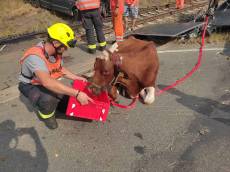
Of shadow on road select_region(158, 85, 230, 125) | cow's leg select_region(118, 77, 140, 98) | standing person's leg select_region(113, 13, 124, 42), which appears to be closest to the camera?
cow's leg select_region(118, 77, 140, 98)

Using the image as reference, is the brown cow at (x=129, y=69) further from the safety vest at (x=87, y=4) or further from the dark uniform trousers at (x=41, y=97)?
the safety vest at (x=87, y=4)

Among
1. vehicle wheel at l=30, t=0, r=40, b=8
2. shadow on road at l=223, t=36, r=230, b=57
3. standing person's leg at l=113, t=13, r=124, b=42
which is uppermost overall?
standing person's leg at l=113, t=13, r=124, b=42

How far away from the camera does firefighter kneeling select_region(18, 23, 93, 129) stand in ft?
12.7

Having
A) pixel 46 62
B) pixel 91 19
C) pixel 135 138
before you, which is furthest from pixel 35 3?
pixel 135 138

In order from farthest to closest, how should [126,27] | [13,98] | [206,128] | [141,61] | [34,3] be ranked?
[34,3], [126,27], [13,98], [206,128], [141,61]

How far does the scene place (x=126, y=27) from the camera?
9867mm

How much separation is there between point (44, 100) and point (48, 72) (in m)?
0.58

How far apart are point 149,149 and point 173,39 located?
5.13m

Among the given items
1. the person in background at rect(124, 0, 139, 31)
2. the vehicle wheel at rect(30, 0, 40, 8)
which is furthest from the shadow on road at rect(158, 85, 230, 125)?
the vehicle wheel at rect(30, 0, 40, 8)

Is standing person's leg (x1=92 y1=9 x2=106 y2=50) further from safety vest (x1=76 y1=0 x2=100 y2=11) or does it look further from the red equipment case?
the red equipment case

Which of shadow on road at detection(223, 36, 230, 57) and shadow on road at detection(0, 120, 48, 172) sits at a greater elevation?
shadow on road at detection(223, 36, 230, 57)

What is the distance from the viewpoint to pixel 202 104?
5.00m

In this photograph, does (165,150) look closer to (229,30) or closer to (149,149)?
(149,149)

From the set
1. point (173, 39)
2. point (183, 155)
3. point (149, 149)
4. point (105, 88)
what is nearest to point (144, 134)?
point (149, 149)
